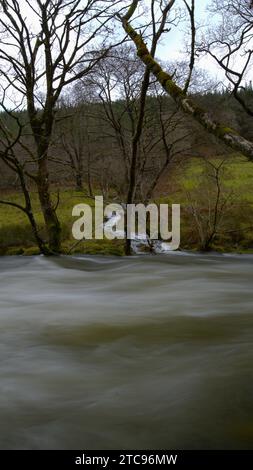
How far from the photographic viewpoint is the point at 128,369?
3.57m

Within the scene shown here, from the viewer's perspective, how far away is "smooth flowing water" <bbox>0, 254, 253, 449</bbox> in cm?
251

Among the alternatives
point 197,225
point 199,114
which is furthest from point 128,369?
point 197,225

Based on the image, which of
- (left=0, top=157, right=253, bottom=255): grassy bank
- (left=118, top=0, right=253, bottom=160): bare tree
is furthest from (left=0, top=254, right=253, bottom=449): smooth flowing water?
(left=0, top=157, right=253, bottom=255): grassy bank

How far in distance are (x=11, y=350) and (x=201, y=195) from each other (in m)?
13.9

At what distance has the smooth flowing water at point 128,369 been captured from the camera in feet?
8.25
